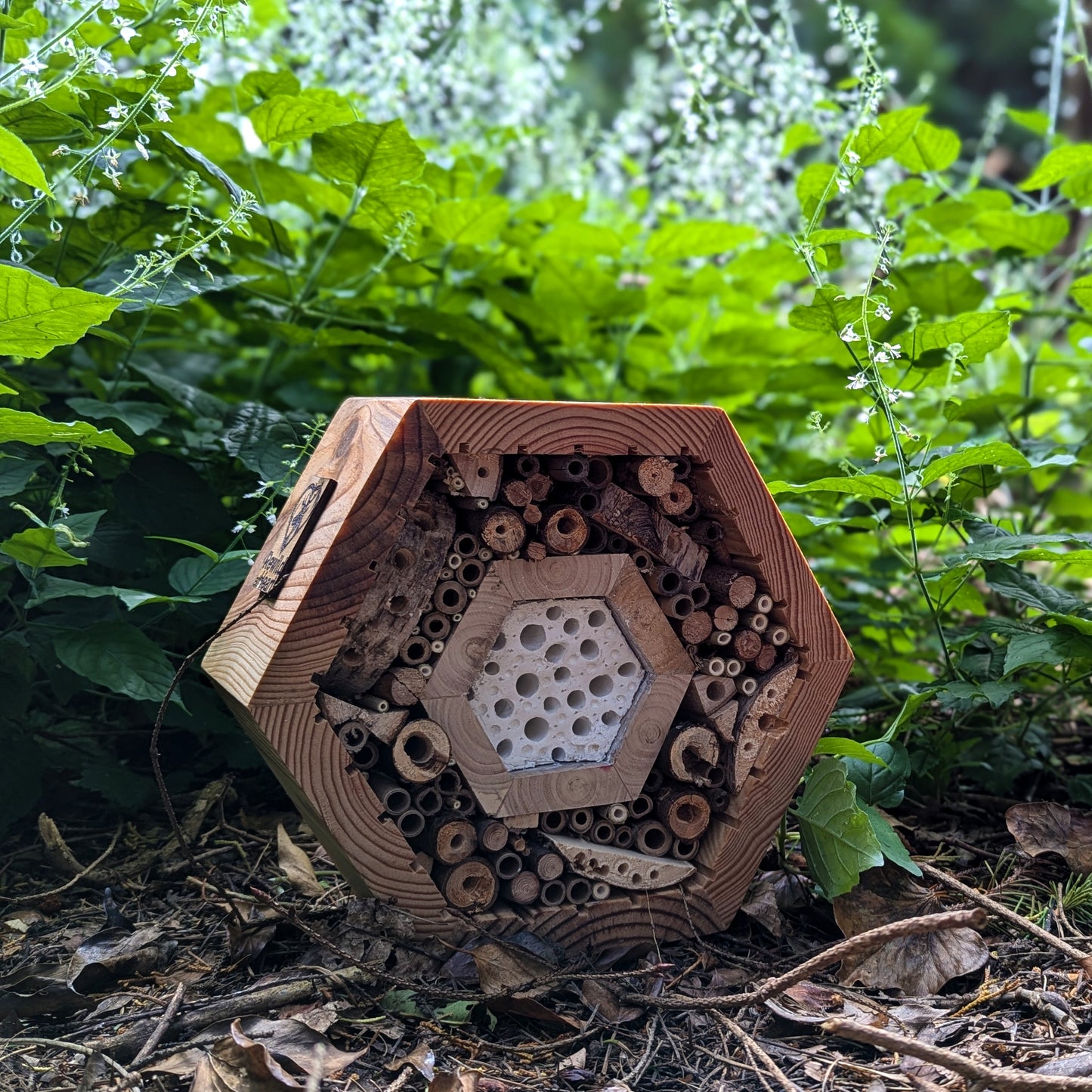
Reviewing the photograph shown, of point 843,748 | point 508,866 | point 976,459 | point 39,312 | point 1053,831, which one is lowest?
point 1053,831

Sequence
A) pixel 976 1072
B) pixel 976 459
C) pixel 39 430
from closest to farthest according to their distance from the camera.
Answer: pixel 976 1072 → pixel 39 430 → pixel 976 459

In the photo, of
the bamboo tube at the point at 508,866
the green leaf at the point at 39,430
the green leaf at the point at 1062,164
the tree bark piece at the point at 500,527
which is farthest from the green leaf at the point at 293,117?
the green leaf at the point at 1062,164

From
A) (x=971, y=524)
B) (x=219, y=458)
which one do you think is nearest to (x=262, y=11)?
(x=219, y=458)

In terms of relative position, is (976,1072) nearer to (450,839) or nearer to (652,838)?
(652,838)

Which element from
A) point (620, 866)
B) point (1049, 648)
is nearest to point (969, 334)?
point (1049, 648)

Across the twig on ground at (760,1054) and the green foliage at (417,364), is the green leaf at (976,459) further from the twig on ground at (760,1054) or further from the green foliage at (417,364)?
the twig on ground at (760,1054)

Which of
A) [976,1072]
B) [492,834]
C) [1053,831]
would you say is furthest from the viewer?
[1053,831]

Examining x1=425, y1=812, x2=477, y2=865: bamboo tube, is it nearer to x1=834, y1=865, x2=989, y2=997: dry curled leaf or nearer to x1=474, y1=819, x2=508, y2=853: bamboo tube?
x1=474, y1=819, x2=508, y2=853: bamboo tube

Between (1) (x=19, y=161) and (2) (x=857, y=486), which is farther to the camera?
(2) (x=857, y=486)
